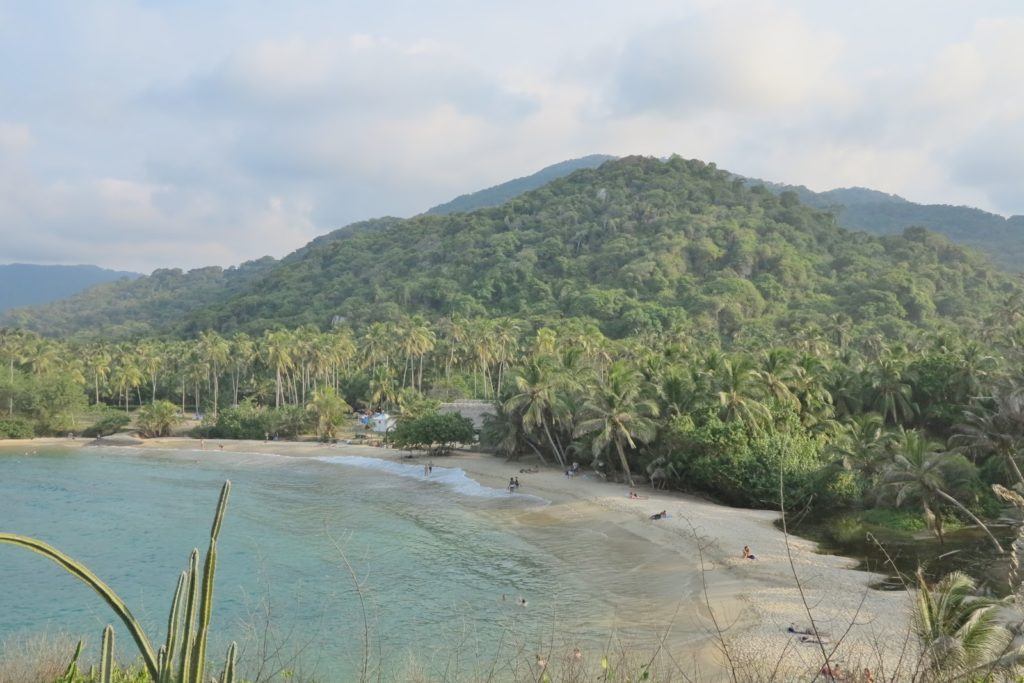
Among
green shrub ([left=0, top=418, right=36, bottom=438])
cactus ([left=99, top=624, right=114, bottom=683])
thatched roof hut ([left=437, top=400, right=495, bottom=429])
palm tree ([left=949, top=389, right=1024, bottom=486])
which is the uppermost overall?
cactus ([left=99, top=624, right=114, bottom=683])

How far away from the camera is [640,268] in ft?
424

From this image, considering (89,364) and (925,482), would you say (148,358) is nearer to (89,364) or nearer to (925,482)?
(89,364)

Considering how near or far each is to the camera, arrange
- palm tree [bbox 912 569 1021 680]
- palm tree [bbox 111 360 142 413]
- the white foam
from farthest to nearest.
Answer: palm tree [bbox 111 360 142 413] → the white foam → palm tree [bbox 912 569 1021 680]

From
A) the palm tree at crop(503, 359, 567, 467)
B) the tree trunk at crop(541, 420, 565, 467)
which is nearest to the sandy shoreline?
the tree trunk at crop(541, 420, 565, 467)

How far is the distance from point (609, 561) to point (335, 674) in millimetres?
13050

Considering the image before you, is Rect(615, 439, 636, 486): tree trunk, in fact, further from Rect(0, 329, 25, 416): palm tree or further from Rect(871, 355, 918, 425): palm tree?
Rect(0, 329, 25, 416): palm tree

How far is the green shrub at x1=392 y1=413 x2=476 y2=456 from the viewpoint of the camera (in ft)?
180

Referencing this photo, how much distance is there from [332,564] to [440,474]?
20829 millimetres

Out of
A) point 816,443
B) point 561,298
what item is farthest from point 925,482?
point 561,298

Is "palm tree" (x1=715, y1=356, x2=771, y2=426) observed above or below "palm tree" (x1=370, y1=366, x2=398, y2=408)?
above

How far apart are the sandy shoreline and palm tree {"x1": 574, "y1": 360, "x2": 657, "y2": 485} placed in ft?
9.67

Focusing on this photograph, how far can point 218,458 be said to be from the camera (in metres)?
60.4

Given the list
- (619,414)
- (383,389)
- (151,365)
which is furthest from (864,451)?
(151,365)

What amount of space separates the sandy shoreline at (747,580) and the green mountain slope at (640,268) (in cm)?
6835
